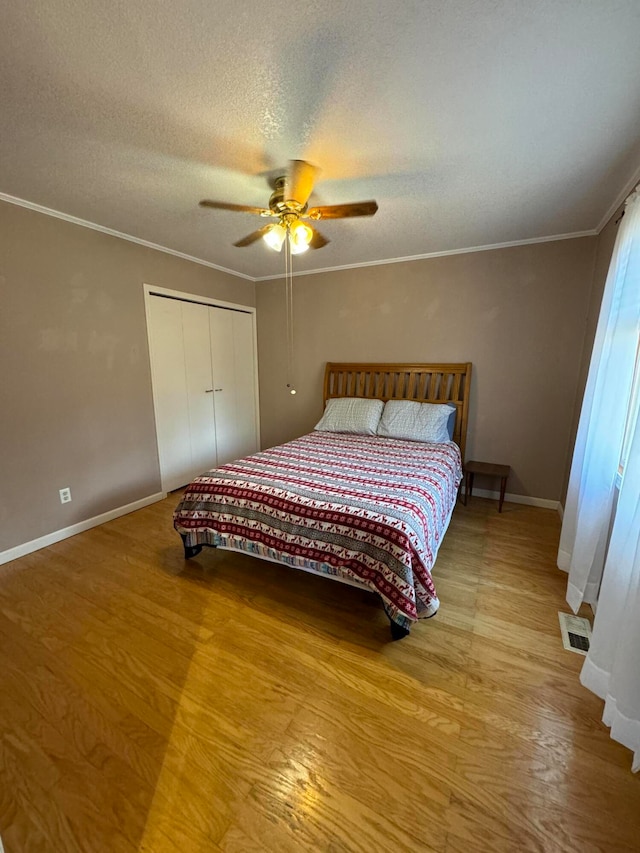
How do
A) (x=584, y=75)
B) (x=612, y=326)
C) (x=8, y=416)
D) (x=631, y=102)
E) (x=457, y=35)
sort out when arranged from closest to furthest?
1. (x=457, y=35)
2. (x=584, y=75)
3. (x=631, y=102)
4. (x=612, y=326)
5. (x=8, y=416)

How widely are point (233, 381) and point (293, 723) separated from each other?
11.2 ft

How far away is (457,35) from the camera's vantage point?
43.3 inches

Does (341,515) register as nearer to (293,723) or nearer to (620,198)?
(293,723)

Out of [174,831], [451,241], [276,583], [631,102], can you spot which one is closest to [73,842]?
[174,831]

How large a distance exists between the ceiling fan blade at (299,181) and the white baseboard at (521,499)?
2.98m

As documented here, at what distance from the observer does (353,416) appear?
11.0ft

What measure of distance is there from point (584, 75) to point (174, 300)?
3.16m

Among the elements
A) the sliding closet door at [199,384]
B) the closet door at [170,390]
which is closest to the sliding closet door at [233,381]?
the sliding closet door at [199,384]

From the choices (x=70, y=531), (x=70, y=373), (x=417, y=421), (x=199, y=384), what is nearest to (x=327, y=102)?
(x=417, y=421)

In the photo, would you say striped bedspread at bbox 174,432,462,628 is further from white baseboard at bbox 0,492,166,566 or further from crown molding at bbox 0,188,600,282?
crown molding at bbox 0,188,600,282

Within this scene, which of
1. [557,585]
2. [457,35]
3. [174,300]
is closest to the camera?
[457,35]

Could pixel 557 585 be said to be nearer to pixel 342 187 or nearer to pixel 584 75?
pixel 584 75

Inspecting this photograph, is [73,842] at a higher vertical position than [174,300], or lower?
lower

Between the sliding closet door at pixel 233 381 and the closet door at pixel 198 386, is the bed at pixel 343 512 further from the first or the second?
the sliding closet door at pixel 233 381
